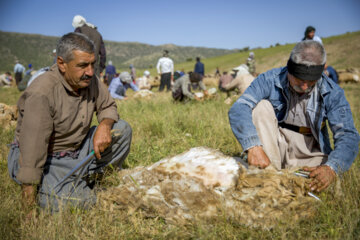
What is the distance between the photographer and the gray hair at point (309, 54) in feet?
6.09

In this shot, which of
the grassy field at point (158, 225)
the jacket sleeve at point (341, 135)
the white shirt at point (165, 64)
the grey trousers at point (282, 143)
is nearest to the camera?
the grassy field at point (158, 225)

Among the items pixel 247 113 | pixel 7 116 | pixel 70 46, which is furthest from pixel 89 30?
pixel 247 113

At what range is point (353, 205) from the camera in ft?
5.60

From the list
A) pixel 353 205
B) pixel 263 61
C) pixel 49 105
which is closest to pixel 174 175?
pixel 49 105

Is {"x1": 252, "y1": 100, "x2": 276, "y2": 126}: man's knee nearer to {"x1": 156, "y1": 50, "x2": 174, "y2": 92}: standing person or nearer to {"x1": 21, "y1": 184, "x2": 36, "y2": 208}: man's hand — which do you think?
{"x1": 21, "y1": 184, "x2": 36, "y2": 208}: man's hand

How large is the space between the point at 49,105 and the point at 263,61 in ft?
112

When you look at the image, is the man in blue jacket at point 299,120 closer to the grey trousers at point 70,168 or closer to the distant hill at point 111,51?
the grey trousers at point 70,168

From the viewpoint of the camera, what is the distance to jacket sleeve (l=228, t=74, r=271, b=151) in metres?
1.97

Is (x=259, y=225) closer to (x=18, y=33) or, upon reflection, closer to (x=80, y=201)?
(x=80, y=201)

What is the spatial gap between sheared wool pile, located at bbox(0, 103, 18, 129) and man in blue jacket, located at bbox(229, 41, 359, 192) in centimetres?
438

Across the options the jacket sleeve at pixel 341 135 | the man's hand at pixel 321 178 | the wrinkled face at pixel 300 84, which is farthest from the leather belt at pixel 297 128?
the man's hand at pixel 321 178

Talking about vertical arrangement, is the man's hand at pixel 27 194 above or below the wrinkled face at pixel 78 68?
below

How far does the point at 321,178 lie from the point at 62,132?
213 cm

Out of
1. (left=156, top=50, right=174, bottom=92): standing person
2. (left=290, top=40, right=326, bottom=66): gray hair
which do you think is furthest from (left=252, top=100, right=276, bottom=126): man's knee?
(left=156, top=50, right=174, bottom=92): standing person
